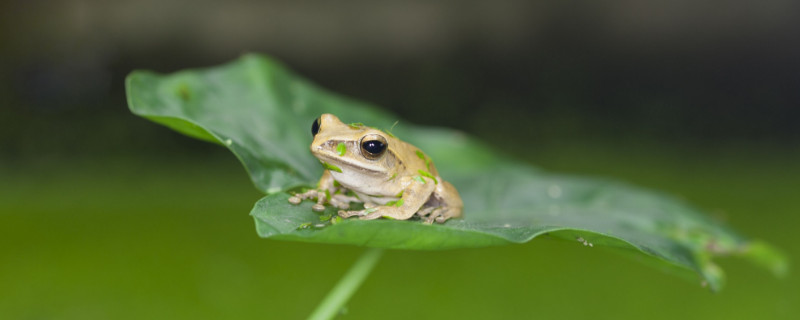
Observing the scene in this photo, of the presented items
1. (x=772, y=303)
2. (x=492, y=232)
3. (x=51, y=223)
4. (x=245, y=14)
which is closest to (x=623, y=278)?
(x=772, y=303)

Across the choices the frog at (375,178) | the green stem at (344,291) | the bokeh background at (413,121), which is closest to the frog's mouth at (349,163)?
the frog at (375,178)

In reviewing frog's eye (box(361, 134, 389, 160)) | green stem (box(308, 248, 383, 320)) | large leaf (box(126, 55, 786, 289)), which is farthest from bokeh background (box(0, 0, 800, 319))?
frog's eye (box(361, 134, 389, 160))

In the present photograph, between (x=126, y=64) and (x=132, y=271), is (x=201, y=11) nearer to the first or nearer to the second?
(x=126, y=64)

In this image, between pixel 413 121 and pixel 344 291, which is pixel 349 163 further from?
pixel 413 121

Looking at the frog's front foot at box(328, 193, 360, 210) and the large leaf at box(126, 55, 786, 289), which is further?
the frog's front foot at box(328, 193, 360, 210)

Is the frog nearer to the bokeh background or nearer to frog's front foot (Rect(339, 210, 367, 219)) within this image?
frog's front foot (Rect(339, 210, 367, 219))

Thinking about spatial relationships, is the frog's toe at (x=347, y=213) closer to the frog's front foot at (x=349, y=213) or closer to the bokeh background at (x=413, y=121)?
the frog's front foot at (x=349, y=213)

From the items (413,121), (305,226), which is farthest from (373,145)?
(413,121)
